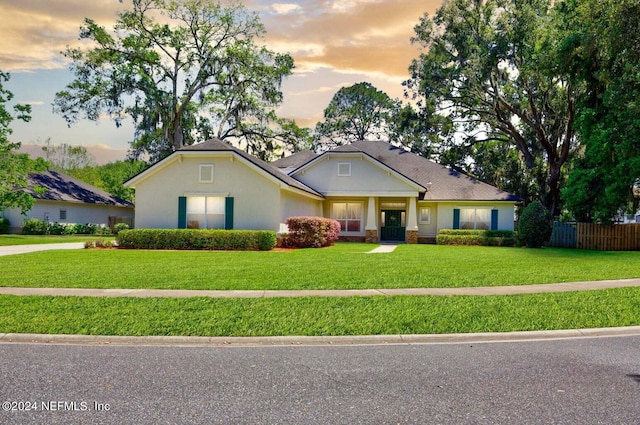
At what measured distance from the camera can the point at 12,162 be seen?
30812 millimetres

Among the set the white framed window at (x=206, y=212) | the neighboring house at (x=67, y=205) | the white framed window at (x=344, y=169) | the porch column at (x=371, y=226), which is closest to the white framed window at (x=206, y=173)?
the white framed window at (x=206, y=212)

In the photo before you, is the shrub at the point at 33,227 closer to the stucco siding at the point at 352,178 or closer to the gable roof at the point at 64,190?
the gable roof at the point at 64,190

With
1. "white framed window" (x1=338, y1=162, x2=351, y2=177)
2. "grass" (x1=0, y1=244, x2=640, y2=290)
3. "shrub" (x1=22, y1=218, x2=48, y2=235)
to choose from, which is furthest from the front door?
"shrub" (x1=22, y1=218, x2=48, y2=235)

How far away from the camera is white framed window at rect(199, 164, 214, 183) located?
1006 inches

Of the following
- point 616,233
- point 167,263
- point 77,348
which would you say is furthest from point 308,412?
point 616,233

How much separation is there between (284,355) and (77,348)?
9.48ft

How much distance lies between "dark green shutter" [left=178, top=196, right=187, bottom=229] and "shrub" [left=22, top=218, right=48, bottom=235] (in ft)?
54.0

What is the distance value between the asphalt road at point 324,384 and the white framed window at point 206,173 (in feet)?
63.4

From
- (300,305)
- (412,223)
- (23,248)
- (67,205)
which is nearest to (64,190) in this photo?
(67,205)

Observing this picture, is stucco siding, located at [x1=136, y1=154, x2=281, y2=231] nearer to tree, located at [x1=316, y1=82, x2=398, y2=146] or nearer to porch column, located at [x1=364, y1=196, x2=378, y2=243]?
porch column, located at [x1=364, y1=196, x2=378, y2=243]

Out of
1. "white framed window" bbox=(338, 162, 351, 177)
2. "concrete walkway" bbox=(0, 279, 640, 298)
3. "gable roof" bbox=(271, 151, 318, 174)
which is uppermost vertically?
"gable roof" bbox=(271, 151, 318, 174)

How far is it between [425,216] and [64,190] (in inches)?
1174

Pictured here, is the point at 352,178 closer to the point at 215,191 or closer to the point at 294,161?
the point at 294,161

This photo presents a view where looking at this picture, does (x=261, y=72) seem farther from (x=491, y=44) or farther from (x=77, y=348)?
(x=77, y=348)
